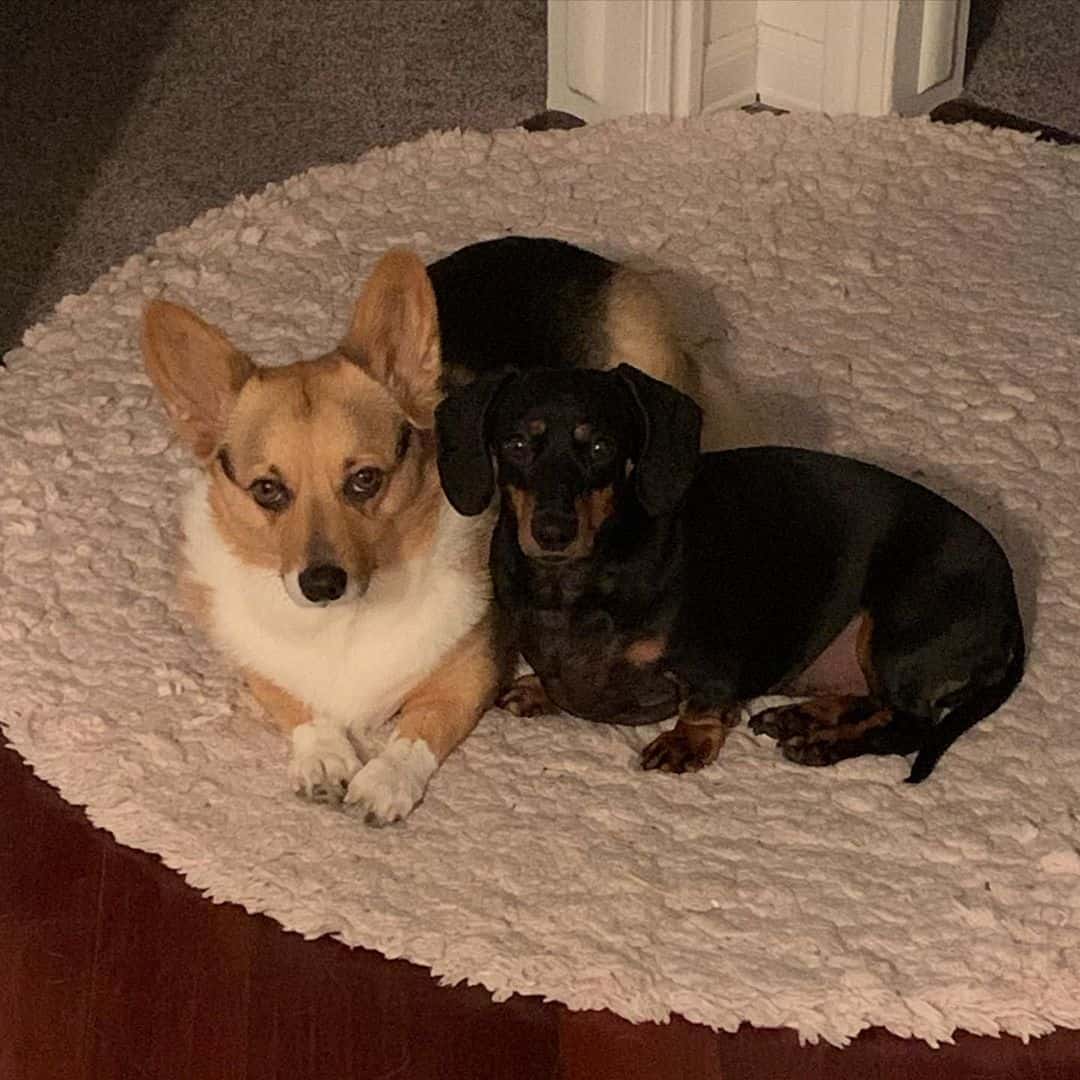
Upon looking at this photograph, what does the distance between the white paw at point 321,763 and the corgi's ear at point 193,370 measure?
360mm

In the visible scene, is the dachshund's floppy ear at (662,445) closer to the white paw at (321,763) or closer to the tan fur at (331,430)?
the tan fur at (331,430)

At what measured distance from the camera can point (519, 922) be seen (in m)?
1.95

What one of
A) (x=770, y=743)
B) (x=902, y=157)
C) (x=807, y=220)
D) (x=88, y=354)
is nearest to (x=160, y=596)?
(x=88, y=354)

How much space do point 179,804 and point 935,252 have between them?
5.30 ft

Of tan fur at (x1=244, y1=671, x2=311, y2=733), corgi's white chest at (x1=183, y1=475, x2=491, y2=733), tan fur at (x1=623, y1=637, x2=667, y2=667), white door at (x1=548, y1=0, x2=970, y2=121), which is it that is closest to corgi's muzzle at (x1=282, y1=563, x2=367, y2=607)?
corgi's white chest at (x1=183, y1=475, x2=491, y2=733)

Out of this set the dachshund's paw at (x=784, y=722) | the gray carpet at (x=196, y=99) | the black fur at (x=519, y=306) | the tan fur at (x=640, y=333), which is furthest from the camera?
the gray carpet at (x=196, y=99)

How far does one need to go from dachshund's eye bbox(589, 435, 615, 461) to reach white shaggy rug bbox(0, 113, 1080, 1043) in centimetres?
42

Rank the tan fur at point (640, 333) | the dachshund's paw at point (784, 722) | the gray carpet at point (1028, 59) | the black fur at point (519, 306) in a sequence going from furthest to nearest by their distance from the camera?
the gray carpet at point (1028, 59)
the tan fur at point (640, 333)
the black fur at point (519, 306)
the dachshund's paw at point (784, 722)

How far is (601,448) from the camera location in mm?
1913

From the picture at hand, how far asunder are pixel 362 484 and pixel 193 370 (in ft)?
0.77

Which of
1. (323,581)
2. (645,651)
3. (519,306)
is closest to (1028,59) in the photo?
(519,306)

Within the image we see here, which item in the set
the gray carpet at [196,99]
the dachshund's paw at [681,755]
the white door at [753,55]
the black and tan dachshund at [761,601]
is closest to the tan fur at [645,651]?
the black and tan dachshund at [761,601]

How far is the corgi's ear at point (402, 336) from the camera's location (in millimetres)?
1994

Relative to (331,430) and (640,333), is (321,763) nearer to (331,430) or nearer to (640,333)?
(331,430)
